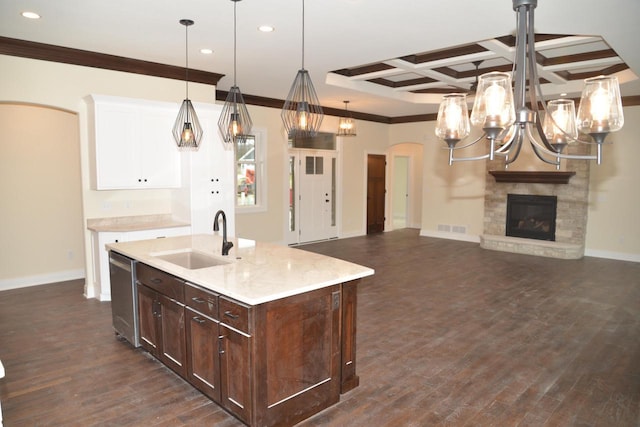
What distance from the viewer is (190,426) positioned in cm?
265

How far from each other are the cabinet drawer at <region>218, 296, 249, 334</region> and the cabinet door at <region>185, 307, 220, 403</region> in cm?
14

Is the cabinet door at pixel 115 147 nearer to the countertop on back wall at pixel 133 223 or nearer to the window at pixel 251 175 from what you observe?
the countertop on back wall at pixel 133 223

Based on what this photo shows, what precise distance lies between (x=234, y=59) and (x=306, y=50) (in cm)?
98

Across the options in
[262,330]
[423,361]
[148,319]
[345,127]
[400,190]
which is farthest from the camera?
[400,190]

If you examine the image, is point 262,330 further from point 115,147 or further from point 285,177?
point 285,177

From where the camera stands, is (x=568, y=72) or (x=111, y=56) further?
(x=568, y=72)

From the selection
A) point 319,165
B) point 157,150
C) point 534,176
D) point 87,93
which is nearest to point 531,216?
point 534,176

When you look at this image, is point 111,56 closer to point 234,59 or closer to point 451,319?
point 234,59

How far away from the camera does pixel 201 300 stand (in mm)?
2768

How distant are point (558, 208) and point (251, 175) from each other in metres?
6.00

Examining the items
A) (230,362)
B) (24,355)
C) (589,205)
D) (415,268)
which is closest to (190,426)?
(230,362)

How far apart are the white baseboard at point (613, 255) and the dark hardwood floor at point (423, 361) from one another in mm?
1915

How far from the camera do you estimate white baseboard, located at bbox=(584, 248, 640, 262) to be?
754cm

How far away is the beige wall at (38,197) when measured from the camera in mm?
5547
